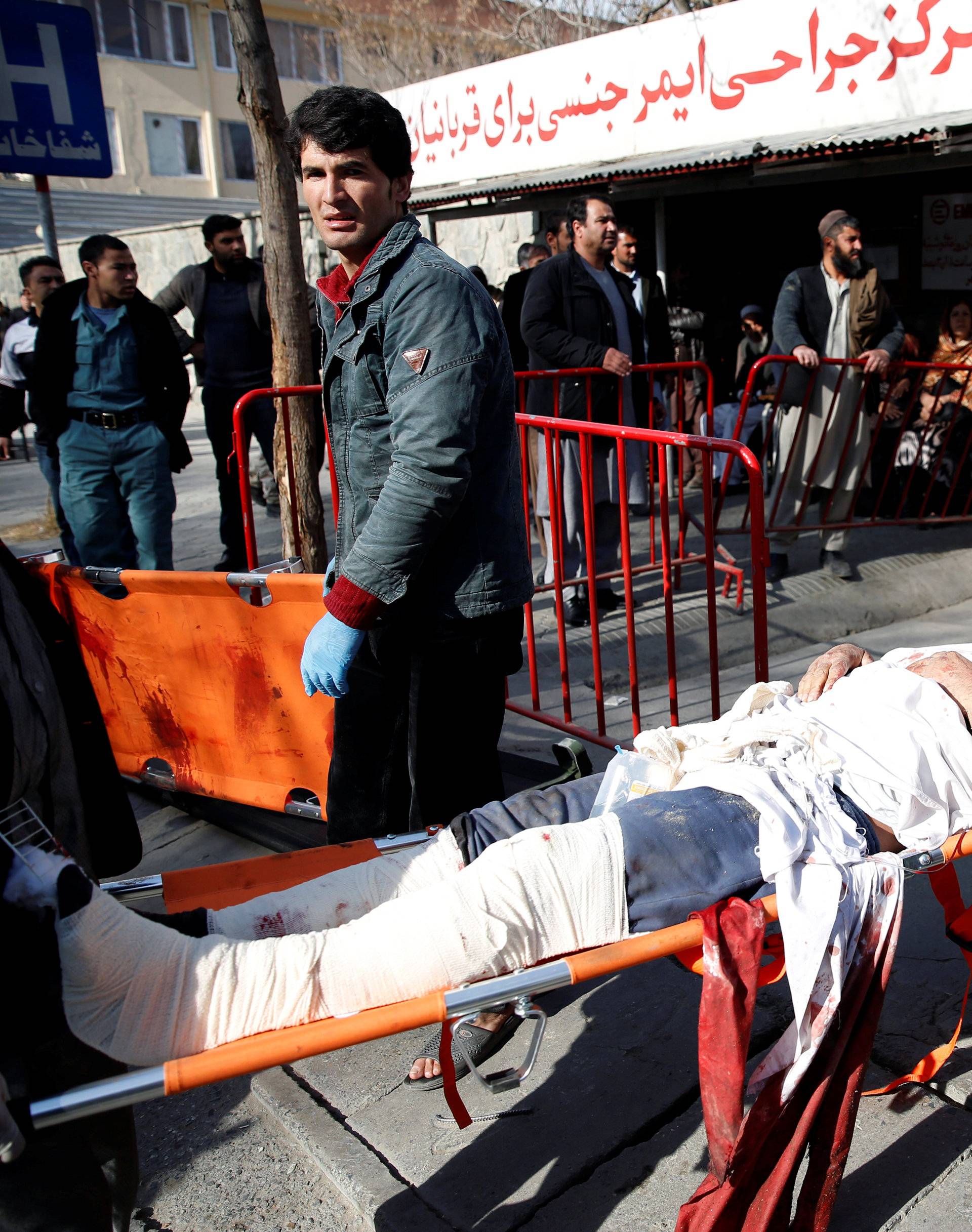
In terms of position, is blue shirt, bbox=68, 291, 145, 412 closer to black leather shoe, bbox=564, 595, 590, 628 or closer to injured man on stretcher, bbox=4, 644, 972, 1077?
black leather shoe, bbox=564, 595, 590, 628

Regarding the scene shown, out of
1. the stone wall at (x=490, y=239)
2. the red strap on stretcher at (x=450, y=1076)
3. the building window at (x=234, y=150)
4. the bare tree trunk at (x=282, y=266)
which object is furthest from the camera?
the building window at (x=234, y=150)

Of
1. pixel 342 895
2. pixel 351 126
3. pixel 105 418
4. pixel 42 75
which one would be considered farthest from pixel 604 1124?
pixel 42 75

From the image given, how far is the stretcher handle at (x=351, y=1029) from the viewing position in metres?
1.54

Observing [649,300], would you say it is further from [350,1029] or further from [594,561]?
[350,1029]

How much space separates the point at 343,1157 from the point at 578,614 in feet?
11.0

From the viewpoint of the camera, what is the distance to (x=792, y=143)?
7.00 meters

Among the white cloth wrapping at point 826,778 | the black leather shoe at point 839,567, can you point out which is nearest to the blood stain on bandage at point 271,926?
the white cloth wrapping at point 826,778

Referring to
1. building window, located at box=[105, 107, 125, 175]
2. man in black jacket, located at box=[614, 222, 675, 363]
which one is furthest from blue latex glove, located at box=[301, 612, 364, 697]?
building window, located at box=[105, 107, 125, 175]

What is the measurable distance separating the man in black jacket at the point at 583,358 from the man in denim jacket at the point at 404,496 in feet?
8.70

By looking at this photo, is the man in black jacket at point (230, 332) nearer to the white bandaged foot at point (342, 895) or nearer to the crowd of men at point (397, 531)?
the crowd of men at point (397, 531)

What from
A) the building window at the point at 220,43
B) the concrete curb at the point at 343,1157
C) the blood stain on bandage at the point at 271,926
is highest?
the building window at the point at 220,43

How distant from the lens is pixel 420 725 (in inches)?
96.4

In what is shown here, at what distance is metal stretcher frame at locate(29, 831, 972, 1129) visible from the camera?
1539mm

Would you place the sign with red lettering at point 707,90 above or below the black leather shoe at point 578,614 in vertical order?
above
